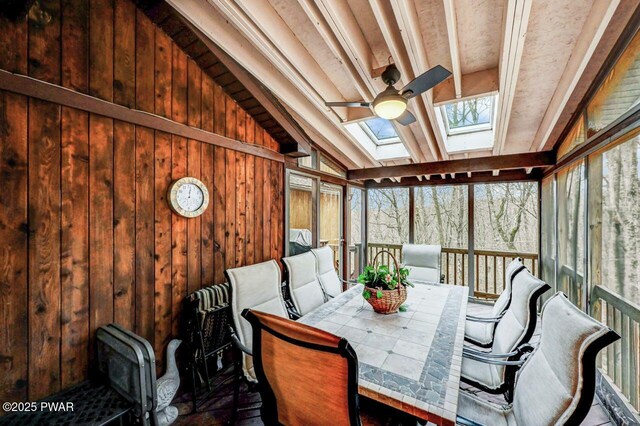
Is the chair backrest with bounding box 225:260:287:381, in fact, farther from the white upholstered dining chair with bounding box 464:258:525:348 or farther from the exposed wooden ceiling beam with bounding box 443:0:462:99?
the exposed wooden ceiling beam with bounding box 443:0:462:99

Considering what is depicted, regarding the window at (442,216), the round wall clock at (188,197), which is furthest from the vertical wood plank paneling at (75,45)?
the window at (442,216)

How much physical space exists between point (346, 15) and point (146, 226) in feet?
7.02

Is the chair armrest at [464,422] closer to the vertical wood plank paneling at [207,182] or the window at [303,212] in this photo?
the vertical wood plank paneling at [207,182]

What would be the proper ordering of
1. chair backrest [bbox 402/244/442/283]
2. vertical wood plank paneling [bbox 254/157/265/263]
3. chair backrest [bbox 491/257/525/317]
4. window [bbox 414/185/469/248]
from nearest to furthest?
chair backrest [bbox 491/257/525/317] < vertical wood plank paneling [bbox 254/157/265/263] < chair backrest [bbox 402/244/442/283] < window [bbox 414/185/469/248]

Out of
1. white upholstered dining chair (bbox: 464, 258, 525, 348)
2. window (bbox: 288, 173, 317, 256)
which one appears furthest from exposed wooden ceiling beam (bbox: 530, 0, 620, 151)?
window (bbox: 288, 173, 317, 256)

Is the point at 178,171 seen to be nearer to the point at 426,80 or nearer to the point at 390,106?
the point at 390,106

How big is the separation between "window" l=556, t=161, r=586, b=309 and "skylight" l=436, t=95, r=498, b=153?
1.01 m

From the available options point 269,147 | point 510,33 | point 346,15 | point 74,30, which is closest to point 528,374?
point 510,33

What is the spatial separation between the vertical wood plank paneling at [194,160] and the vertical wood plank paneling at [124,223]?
0.44m

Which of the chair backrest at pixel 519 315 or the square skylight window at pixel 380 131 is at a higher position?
the square skylight window at pixel 380 131

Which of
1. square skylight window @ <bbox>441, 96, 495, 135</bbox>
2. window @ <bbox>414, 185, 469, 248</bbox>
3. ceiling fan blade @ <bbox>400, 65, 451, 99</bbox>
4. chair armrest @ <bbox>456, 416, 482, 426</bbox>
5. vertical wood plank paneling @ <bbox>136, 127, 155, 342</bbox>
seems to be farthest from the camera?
window @ <bbox>414, 185, 469, 248</bbox>

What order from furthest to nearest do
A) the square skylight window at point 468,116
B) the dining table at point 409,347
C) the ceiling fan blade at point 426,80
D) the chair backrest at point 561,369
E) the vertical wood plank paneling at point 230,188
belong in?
the square skylight window at point 468,116 → the vertical wood plank paneling at point 230,188 → the ceiling fan blade at point 426,80 → the dining table at point 409,347 → the chair backrest at point 561,369

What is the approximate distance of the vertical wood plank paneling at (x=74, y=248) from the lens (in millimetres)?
1613

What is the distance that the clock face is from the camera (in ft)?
7.25
